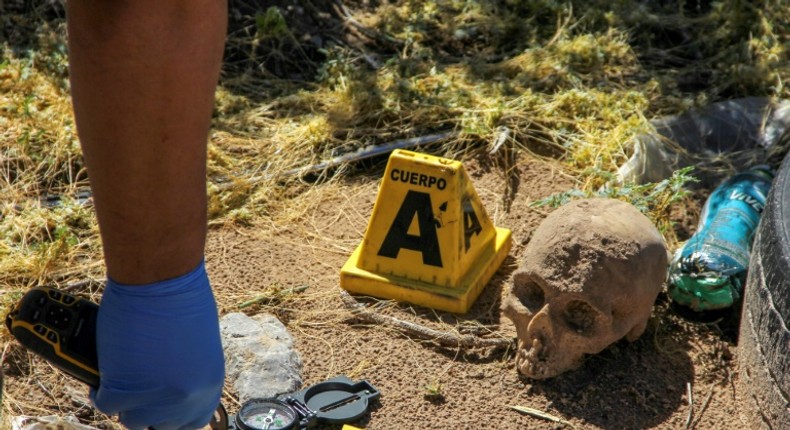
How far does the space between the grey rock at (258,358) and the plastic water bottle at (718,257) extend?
1333mm

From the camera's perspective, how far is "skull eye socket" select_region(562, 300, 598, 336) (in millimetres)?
3061

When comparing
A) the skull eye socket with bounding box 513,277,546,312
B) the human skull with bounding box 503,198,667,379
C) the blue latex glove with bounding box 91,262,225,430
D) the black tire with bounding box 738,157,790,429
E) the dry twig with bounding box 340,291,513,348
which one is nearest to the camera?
the blue latex glove with bounding box 91,262,225,430

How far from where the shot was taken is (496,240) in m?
3.71

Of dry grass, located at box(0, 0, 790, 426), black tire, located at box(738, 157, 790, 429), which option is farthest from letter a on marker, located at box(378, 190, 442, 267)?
black tire, located at box(738, 157, 790, 429)

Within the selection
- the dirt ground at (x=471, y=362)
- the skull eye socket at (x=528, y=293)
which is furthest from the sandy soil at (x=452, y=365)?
the skull eye socket at (x=528, y=293)

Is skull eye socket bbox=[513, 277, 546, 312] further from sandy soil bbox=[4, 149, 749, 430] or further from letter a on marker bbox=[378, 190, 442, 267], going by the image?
letter a on marker bbox=[378, 190, 442, 267]

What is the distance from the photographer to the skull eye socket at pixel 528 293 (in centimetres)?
311

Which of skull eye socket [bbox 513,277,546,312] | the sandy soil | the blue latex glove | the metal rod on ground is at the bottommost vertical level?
the sandy soil

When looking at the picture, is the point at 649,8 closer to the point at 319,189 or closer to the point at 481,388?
the point at 319,189

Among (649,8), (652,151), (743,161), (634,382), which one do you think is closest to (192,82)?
(634,382)

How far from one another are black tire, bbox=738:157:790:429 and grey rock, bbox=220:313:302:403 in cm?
137

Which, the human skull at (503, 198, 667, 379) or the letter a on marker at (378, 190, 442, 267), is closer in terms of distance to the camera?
the human skull at (503, 198, 667, 379)

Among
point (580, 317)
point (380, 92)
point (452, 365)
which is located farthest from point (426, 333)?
point (380, 92)

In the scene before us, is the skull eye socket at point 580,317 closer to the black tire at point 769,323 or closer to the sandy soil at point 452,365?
the sandy soil at point 452,365
